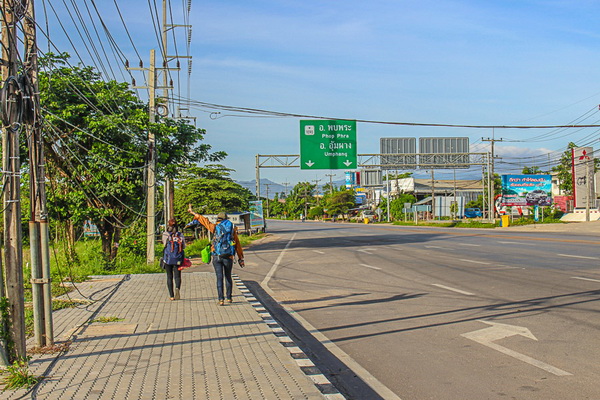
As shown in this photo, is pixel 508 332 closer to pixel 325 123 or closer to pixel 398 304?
pixel 398 304

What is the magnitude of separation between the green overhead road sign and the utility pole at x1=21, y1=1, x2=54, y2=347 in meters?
25.5

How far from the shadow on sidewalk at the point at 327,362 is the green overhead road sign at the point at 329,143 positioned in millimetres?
21866

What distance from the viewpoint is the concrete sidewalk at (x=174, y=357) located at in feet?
18.9

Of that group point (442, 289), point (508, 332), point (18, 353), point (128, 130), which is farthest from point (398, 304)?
point (128, 130)

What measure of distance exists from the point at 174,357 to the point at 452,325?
448 centimetres

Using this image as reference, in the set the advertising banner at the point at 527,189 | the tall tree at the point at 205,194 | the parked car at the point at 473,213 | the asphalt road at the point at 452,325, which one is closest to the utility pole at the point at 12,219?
the asphalt road at the point at 452,325

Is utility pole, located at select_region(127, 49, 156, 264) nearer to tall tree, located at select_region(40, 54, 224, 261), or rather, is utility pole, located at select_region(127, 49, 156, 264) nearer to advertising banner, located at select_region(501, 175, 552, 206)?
tall tree, located at select_region(40, 54, 224, 261)

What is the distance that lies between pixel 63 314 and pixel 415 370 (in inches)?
262

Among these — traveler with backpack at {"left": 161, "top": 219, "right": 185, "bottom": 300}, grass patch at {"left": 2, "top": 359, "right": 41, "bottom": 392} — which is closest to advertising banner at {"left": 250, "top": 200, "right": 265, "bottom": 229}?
traveler with backpack at {"left": 161, "top": 219, "right": 185, "bottom": 300}

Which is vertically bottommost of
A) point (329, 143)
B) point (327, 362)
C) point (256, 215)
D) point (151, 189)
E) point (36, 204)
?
point (327, 362)

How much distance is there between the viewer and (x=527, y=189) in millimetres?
61969

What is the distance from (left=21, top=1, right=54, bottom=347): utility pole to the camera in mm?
7387

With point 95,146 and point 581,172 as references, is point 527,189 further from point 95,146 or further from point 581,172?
point 95,146

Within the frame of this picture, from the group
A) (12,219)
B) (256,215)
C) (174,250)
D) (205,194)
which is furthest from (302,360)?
(256,215)
